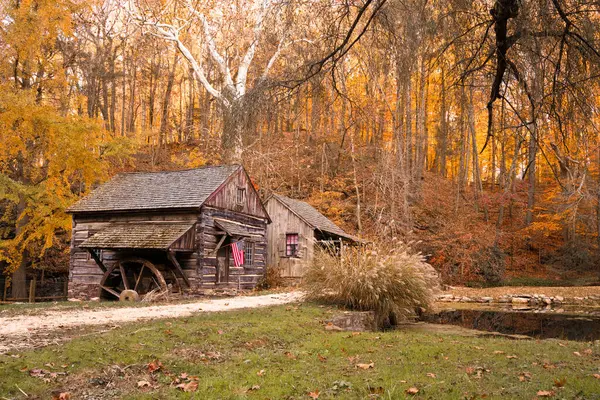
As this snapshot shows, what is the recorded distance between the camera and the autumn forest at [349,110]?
4.82 m

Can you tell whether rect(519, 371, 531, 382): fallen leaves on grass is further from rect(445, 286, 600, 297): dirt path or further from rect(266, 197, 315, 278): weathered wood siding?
rect(266, 197, 315, 278): weathered wood siding

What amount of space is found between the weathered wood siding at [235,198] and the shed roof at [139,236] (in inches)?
63.1

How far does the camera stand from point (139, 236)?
16453 millimetres

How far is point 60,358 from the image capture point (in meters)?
5.77

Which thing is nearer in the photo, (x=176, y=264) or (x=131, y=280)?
(x=176, y=264)

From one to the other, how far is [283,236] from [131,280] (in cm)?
858

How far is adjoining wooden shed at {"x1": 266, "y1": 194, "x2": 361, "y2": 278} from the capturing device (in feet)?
78.4

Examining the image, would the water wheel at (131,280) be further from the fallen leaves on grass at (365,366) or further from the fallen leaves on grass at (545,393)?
the fallen leaves on grass at (545,393)

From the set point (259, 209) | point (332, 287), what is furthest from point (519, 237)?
point (332, 287)

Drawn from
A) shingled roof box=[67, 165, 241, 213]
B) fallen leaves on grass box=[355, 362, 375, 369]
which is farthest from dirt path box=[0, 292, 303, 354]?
shingled roof box=[67, 165, 241, 213]

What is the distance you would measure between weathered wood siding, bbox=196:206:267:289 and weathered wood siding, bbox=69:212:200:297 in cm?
45

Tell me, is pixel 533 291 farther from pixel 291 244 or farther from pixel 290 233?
pixel 290 233

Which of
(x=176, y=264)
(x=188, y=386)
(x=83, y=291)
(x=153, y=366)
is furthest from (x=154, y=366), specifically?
(x=83, y=291)

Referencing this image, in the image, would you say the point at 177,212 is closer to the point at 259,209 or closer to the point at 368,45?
the point at 259,209
